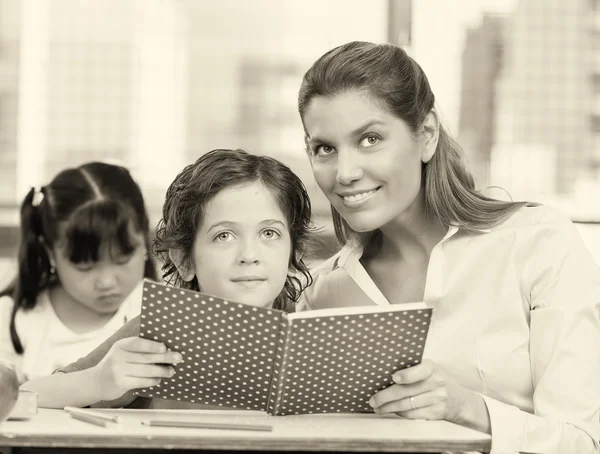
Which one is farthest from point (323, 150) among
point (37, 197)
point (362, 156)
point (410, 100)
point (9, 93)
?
point (9, 93)

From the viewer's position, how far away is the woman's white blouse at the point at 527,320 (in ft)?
5.38

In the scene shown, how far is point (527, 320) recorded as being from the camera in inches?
70.7

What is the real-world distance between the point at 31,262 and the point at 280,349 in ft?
5.59

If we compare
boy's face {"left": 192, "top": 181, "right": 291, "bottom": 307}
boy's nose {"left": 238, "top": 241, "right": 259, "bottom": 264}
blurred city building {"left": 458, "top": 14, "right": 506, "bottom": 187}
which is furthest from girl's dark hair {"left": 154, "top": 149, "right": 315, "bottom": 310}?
blurred city building {"left": 458, "top": 14, "right": 506, "bottom": 187}

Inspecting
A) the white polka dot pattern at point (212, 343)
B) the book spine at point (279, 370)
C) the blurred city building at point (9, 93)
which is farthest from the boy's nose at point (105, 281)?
the book spine at point (279, 370)

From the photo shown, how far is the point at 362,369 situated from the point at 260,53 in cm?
243

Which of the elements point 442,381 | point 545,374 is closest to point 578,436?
point 545,374

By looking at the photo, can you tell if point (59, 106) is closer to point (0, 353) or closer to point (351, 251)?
point (0, 353)

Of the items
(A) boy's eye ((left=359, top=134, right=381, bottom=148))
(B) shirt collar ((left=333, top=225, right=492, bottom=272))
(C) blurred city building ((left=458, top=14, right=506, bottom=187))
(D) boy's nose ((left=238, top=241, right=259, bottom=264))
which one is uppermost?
(C) blurred city building ((left=458, top=14, right=506, bottom=187))

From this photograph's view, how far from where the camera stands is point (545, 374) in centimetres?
167

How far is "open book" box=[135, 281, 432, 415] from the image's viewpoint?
1.28m

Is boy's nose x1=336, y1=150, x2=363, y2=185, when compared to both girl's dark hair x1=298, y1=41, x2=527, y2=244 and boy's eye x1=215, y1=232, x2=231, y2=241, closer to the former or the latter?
girl's dark hair x1=298, y1=41, x2=527, y2=244

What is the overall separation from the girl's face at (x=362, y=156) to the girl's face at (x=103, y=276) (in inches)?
40.8

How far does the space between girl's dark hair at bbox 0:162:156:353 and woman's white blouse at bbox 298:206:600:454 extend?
3.45 feet
